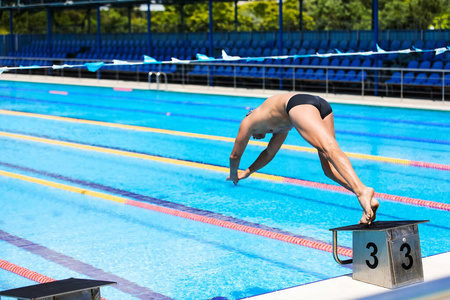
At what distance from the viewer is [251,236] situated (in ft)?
17.3

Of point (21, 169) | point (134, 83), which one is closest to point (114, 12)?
point (134, 83)

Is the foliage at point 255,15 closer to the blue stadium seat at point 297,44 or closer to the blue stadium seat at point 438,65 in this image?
the blue stadium seat at point 297,44

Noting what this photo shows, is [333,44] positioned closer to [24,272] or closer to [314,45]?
[314,45]

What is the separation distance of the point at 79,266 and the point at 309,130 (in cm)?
226

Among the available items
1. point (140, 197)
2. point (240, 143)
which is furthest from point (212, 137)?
point (240, 143)

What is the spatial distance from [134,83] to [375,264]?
1627 centimetres

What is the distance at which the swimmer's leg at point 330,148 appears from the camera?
2961 mm

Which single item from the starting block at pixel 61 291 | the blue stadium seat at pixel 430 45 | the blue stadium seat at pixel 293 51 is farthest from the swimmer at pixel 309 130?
the blue stadium seat at pixel 293 51

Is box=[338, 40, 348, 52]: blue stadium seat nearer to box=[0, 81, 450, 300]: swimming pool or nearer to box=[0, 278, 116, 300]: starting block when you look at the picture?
box=[0, 81, 450, 300]: swimming pool

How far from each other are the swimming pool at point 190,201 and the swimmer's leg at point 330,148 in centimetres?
137

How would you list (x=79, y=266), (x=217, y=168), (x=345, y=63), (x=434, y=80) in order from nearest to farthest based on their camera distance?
(x=79, y=266) → (x=217, y=168) → (x=434, y=80) → (x=345, y=63)

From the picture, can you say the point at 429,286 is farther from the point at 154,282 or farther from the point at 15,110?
the point at 15,110

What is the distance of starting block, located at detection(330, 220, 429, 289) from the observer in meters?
3.12

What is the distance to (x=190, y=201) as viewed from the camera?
21.2 feet
